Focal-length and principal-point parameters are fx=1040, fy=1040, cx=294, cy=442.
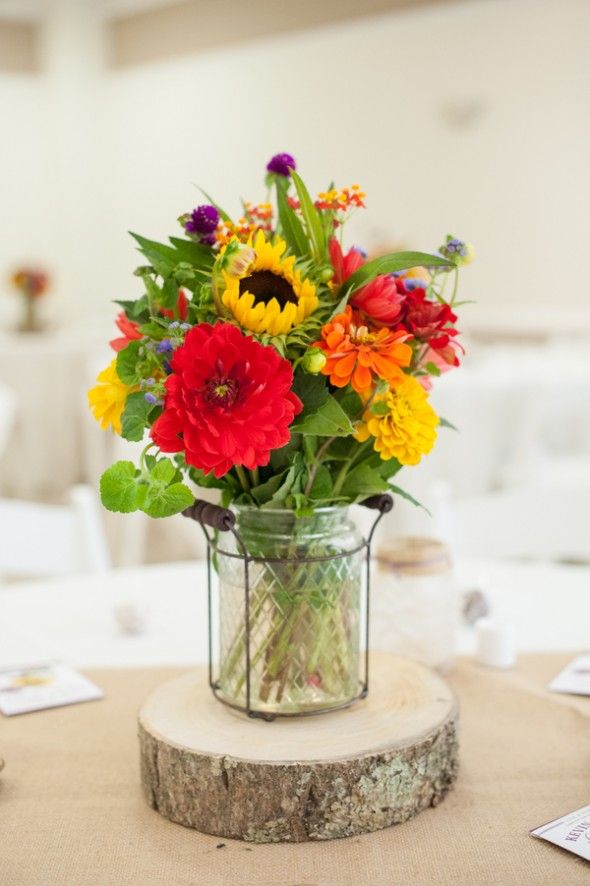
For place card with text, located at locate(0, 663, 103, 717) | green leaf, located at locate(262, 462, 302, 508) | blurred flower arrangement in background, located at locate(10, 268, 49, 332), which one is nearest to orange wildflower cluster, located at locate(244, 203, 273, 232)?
green leaf, located at locate(262, 462, 302, 508)

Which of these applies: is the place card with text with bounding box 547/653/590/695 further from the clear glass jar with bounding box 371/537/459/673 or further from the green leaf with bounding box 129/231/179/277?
the green leaf with bounding box 129/231/179/277

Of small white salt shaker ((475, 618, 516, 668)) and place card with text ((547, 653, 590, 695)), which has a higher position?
small white salt shaker ((475, 618, 516, 668))

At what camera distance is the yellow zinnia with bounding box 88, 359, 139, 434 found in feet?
2.94

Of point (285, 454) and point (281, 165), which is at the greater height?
point (281, 165)

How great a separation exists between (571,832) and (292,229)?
561mm

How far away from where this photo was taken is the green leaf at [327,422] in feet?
2.76

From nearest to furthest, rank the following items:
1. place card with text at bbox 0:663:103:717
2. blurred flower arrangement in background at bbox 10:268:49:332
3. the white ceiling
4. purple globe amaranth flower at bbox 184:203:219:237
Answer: purple globe amaranth flower at bbox 184:203:219:237 → place card with text at bbox 0:663:103:717 → blurred flower arrangement in background at bbox 10:268:49:332 → the white ceiling

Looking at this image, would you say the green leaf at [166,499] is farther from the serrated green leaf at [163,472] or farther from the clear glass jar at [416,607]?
the clear glass jar at [416,607]

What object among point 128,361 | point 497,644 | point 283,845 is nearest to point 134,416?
point 128,361

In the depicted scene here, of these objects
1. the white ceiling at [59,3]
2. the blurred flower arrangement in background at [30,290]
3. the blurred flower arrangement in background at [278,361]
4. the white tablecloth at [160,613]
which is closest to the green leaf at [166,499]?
the blurred flower arrangement in background at [278,361]

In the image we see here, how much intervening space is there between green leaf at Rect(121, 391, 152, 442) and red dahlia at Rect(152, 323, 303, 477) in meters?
0.06

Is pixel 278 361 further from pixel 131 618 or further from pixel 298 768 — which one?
pixel 131 618

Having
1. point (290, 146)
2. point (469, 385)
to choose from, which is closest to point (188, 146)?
point (290, 146)

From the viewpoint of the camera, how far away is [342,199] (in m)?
0.87
